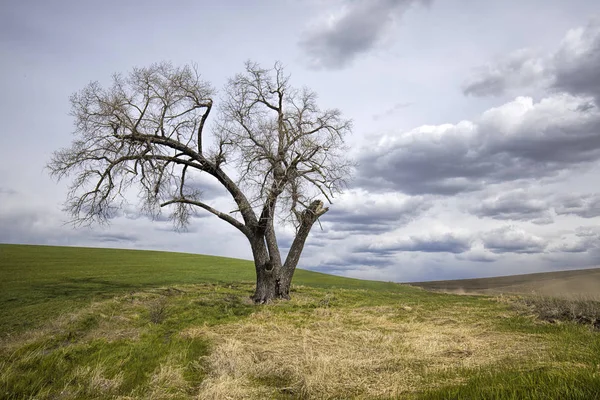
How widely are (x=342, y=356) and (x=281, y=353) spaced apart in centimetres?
137

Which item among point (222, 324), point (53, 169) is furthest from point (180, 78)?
point (222, 324)

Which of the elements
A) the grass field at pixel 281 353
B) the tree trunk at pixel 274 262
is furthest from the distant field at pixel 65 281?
the tree trunk at pixel 274 262

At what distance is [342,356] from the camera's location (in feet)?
25.8

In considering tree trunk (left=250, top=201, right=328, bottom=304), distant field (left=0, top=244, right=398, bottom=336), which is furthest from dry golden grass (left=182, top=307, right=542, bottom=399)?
distant field (left=0, top=244, right=398, bottom=336)

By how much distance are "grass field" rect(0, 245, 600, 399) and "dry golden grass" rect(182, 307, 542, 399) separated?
1.2 inches

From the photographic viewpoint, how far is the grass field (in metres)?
5.98

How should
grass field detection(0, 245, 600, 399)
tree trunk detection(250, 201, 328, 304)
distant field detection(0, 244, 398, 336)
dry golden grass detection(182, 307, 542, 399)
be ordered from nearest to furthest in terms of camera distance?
grass field detection(0, 245, 600, 399) < dry golden grass detection(182, 307, 542, 399) < distant field detection(0, 244, 398, 336) < tree trunk detection(250, 201, 328, 304)

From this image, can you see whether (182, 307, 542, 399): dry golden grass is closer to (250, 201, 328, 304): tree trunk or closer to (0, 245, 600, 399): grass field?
(0, 245, 600, 399): grass field

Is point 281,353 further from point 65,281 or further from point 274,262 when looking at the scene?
point 65,281

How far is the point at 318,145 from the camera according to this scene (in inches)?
796

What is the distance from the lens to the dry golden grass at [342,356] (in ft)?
20.2

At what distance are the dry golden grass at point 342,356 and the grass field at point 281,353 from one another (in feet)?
0.10

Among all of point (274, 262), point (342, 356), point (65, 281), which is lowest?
point (65, 281)

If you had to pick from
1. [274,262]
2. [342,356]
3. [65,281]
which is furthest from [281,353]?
[65,281]
